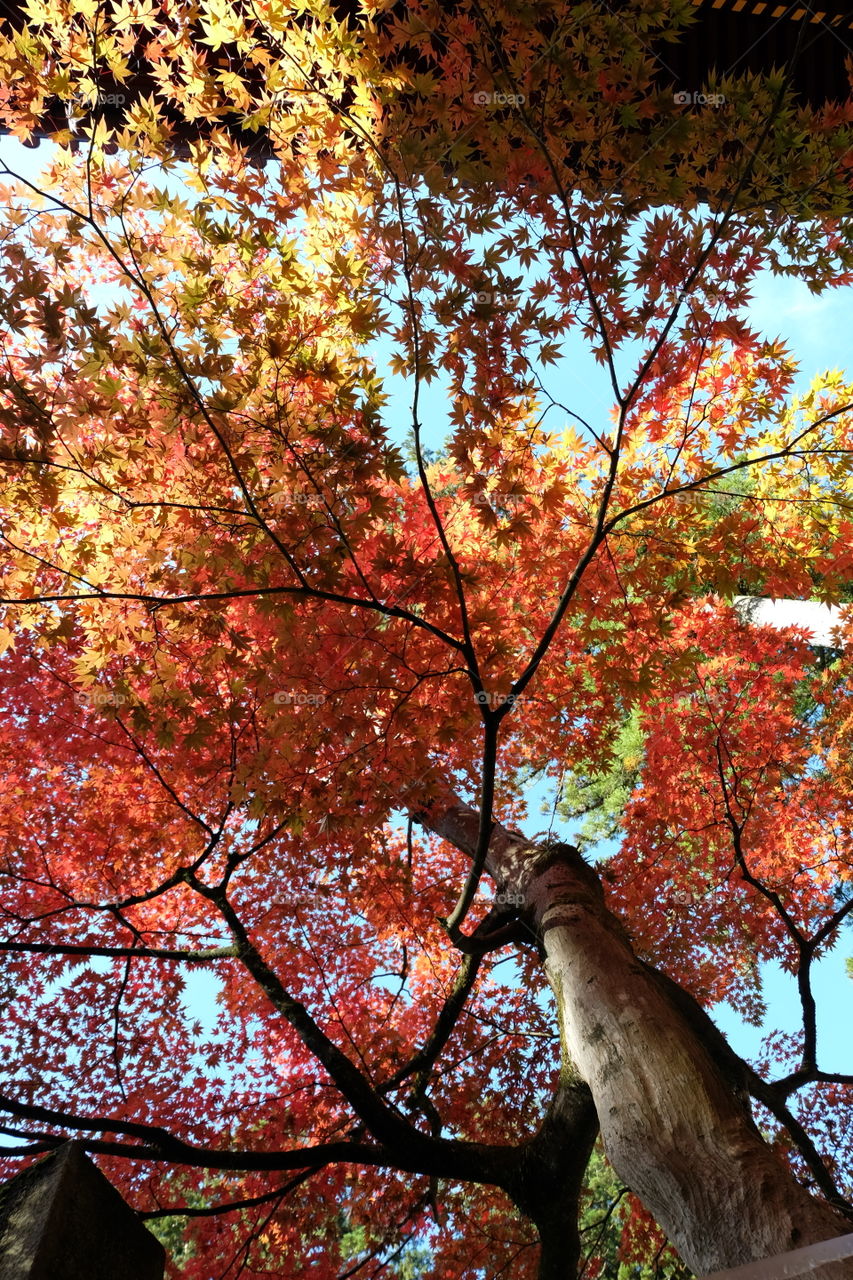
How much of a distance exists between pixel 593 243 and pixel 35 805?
6267mm

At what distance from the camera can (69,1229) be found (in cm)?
167

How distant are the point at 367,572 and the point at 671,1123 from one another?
11.9 ft

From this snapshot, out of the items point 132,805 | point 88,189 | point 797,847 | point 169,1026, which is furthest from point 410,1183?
point 88,189

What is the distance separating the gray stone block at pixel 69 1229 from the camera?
5.24 feet
